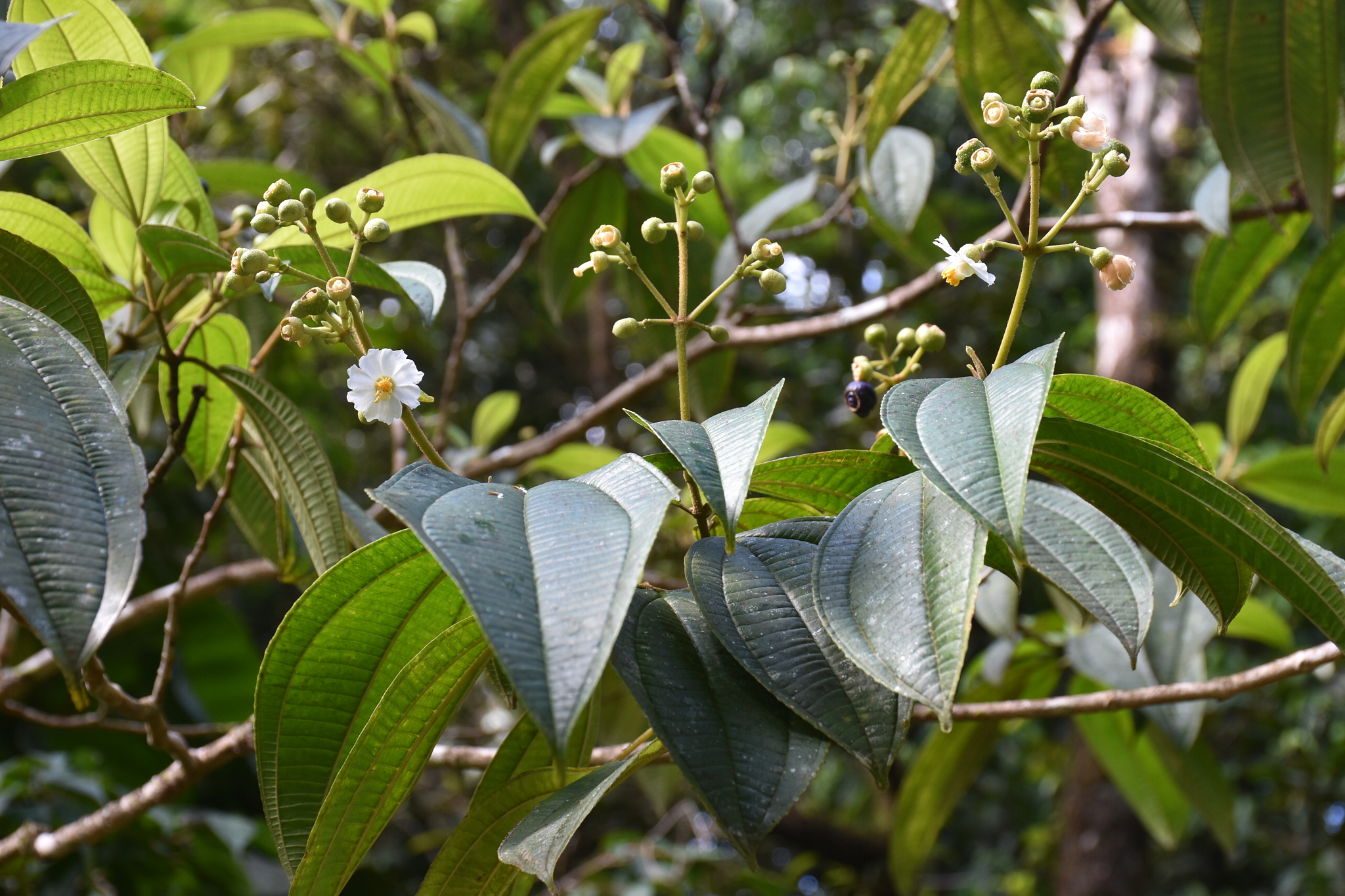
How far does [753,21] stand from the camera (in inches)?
184

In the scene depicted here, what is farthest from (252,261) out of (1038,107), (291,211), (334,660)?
(1038,107)

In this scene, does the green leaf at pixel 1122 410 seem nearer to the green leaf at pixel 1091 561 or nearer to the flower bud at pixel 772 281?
the green leaf at pixel 1091 561

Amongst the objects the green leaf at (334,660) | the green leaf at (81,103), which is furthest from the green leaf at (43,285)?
the green leaf at (334,660)

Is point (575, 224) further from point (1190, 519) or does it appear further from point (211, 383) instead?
point (1190, 519)

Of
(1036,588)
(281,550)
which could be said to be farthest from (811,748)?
(1036,588)

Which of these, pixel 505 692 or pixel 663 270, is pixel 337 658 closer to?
pixel 505 692

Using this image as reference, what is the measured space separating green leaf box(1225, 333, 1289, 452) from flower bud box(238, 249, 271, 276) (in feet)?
5.11

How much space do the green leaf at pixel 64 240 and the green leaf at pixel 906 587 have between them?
70 cm

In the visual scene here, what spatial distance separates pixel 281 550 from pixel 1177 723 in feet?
3.89

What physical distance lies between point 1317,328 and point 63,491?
142cm

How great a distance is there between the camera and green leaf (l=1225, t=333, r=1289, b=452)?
1.63 metres

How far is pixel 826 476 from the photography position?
684mm

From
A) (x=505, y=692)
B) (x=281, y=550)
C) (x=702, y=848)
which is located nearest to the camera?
(x=505, y=692)

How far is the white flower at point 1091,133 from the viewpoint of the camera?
0.68 metres
